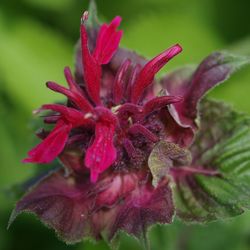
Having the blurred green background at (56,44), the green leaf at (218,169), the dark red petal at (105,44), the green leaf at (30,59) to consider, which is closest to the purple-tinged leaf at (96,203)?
the green leaf at (218,169)

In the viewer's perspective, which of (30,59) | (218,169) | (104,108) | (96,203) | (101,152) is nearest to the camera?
(101,152)

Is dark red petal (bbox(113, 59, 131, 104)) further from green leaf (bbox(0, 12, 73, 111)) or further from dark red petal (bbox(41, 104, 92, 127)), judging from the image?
green leaf (bbox(0, 12, 73, 111))

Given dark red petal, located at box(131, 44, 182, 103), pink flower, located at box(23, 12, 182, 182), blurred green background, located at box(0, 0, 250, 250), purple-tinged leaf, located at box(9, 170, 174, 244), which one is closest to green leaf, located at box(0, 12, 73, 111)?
blurred green background, located at box(0, 0, 250, 250)

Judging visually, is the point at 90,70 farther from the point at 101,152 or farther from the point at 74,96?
the point at 101,152

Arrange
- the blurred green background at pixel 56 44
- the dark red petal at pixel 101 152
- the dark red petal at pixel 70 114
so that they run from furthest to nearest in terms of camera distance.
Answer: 1. the blurred green background at pixel 56 44
2. the dark red petal at pixel 70 114
3. the dark red petal at pixel 101 152

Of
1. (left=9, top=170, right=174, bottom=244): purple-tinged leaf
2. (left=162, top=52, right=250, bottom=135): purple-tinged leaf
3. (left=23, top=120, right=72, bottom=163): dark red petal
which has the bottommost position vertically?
(left=9, top=170, right=174, bottom=244): purple-tinged leaf

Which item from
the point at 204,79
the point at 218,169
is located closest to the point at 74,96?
the point at 204,79

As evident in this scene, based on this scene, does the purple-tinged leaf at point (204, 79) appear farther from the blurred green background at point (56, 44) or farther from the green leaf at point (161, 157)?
the blurred green background at point (56, 44)
